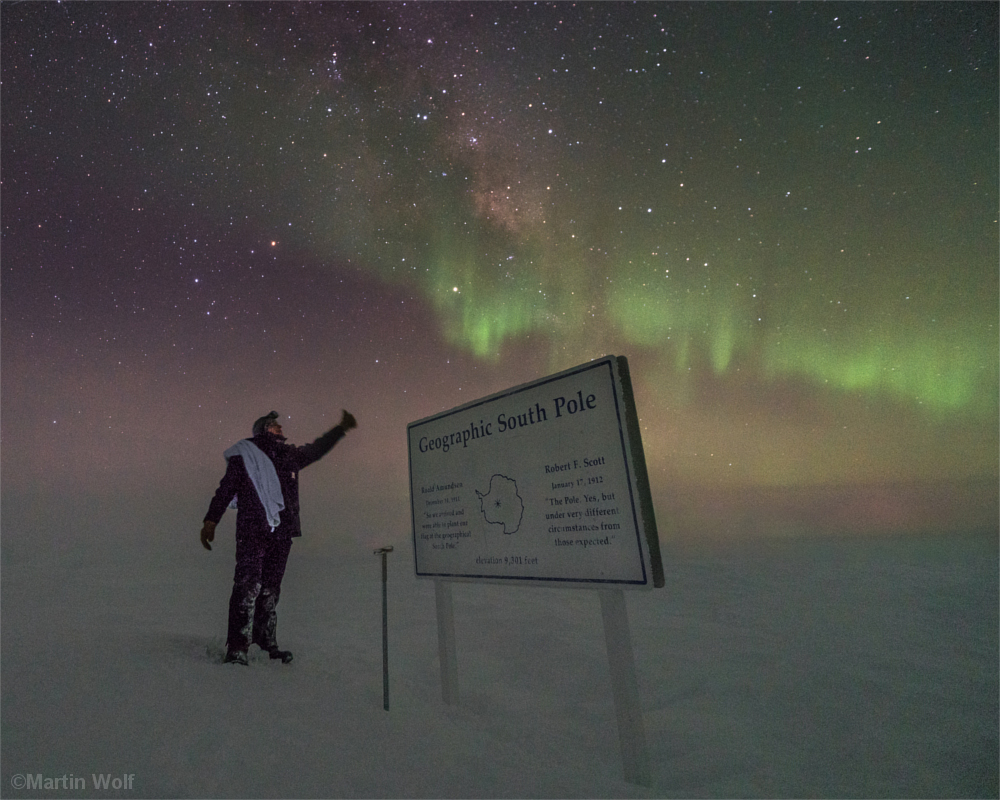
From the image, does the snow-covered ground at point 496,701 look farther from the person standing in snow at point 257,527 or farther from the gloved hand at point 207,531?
the gloved hand at point 207,531

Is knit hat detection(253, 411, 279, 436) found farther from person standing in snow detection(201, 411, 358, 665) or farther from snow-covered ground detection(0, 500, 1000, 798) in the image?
snow-covered ground detection(0, 500, 1000, 798)

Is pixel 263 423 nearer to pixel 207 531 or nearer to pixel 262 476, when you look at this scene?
pixel 262 476

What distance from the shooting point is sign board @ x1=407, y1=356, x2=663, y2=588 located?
2.61 m

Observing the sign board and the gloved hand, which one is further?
the gloved hand

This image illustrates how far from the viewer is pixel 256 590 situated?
4.10 m

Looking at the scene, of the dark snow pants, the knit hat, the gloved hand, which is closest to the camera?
the dark snow pants

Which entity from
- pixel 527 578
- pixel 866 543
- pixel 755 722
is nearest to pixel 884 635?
pixel 755 722

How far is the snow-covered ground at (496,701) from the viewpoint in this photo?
2.34m

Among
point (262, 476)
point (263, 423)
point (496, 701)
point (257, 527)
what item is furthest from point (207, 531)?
point (496, 701)

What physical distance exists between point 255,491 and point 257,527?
33cm

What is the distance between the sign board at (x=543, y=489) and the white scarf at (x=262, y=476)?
4.63 feet

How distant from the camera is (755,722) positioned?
379 cm

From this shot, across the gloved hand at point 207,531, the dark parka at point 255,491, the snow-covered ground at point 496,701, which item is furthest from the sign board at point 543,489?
the gloved hand at point 207,531

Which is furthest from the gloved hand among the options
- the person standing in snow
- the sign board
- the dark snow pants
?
the sign board
